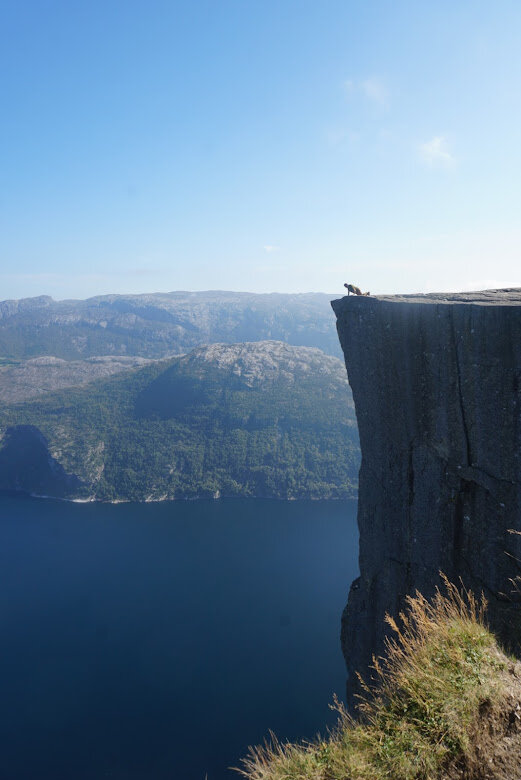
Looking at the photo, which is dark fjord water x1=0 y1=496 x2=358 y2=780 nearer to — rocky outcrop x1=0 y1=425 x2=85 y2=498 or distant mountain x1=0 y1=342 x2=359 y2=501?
distant mountain x1=0 y1=342 x2=359 y2=501

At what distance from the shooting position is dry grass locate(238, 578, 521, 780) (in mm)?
4535

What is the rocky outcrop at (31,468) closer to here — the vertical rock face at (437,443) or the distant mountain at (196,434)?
the distant mountain at (196,434)

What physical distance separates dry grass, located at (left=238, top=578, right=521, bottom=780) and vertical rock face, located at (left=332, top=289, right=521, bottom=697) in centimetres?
336

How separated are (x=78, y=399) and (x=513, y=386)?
187 meters

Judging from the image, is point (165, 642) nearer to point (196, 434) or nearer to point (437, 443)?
point (437, 443)

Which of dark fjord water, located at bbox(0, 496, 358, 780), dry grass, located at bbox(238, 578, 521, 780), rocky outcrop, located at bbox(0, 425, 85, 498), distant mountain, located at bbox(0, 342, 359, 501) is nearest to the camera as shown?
dry grass, located at bbox(238, 578, 521, 780)

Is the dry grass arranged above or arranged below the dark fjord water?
above

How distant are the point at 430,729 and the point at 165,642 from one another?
64.6m

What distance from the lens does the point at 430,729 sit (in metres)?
4.77

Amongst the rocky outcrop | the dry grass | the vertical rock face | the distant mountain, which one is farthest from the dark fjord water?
the dry grass

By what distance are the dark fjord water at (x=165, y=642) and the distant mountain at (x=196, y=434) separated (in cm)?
Result: 2539

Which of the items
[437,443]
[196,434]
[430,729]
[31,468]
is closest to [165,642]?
[437,443]

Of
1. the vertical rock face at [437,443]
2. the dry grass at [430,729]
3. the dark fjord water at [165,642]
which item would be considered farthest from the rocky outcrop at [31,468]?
the dry grass at [430,729]

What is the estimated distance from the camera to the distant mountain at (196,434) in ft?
423
